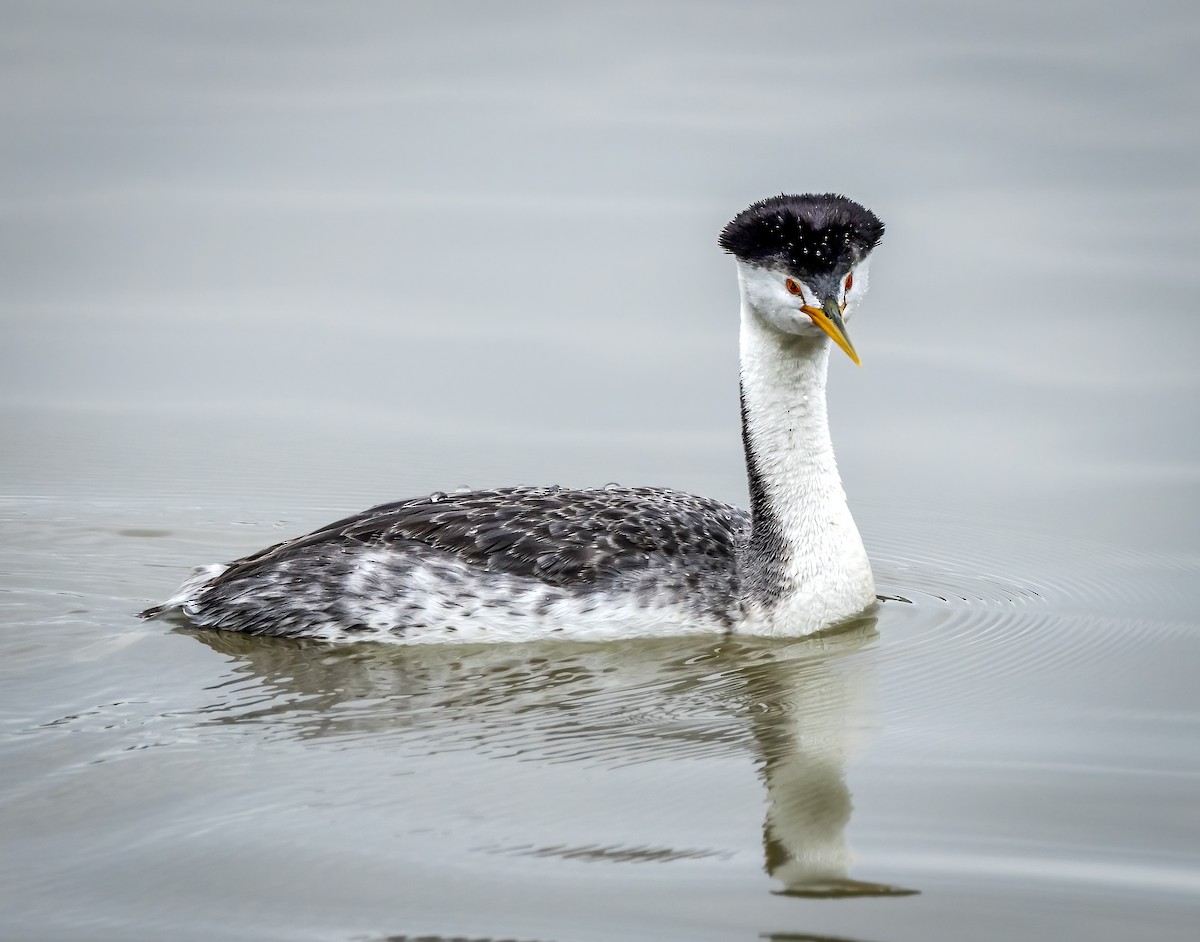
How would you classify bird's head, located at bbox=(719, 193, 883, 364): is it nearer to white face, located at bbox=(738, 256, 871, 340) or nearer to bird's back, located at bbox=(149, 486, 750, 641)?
white face, located at bbox=(738, 256, 871, 340)

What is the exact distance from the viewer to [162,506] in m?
11.2

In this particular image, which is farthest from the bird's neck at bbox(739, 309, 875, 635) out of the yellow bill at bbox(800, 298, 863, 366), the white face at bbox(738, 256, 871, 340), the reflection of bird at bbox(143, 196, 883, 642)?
the yellow bill at bbox(800, 298, 863, 366)

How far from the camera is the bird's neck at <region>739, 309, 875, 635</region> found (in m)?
9.10

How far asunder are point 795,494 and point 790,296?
1.17 m

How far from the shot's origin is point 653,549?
907cm

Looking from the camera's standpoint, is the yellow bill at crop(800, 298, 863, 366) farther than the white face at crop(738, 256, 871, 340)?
No

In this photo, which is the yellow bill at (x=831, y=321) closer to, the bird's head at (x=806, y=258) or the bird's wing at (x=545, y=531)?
the bird's head at (x=806, y=258)

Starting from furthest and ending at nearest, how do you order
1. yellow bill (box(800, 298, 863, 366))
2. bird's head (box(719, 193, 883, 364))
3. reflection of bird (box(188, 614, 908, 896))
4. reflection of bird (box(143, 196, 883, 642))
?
reflection of bird (box(143, 196, 883, 642))
bird's head (box(719, 193, 883, 364))
yellow bill (box(800, 298, 863, 366))
reflection of bird (box(188, 614, 908, 896))

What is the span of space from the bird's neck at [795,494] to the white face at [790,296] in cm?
19

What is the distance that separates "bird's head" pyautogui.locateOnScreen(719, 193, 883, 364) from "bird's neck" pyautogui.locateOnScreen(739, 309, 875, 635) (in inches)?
10.4

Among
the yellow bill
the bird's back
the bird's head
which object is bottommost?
the bird's back

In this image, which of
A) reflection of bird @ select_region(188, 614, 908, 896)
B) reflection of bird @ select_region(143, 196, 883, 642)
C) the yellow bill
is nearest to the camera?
reflection of bird @ select_region(188, 614, 908, 896)

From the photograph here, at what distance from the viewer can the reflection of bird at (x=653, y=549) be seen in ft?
28.9

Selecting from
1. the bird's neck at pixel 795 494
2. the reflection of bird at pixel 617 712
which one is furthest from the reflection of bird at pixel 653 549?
the reflection of bird at pixel 617 712
